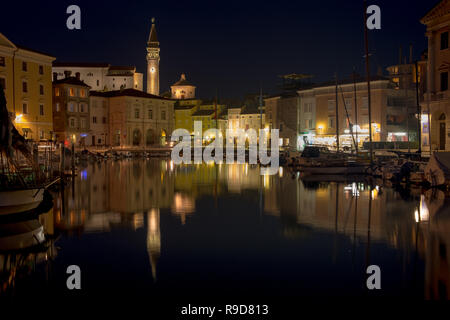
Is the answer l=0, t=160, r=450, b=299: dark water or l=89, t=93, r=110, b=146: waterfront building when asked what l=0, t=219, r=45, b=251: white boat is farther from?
l=89, t=93, r=110, b=146: waterfront building

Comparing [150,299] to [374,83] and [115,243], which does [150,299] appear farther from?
[374,83]

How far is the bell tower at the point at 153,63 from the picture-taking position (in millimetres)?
100062

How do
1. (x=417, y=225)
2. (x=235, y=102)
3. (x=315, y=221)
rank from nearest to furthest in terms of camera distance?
(x=417, y=225), (x=315, y=221), (x=235, y=102)

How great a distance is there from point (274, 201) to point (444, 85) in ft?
56.9

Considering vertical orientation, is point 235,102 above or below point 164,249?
above

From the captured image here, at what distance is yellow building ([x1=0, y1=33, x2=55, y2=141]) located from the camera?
45.2 m

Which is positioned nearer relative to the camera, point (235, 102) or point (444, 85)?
point (444, 85)

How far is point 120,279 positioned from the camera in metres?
8.91

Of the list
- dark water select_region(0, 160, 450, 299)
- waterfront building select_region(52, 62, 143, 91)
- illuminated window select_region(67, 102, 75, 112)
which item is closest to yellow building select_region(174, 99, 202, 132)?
waterfront building select_region(52, 62, 143, 91)

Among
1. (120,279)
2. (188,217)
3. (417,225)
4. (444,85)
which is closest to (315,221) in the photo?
(417,225)

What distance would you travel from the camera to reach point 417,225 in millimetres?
14062

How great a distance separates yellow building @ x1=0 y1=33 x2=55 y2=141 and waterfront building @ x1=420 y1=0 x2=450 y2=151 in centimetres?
3370

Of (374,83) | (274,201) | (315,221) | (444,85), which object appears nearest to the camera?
(315,221)
